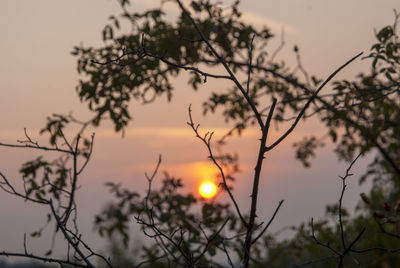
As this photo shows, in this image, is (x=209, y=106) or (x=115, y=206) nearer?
(x=115, y=206)

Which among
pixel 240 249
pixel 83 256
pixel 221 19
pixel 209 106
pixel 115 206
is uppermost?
pixel 221 19

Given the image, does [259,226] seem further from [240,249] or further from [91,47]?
[91,47]

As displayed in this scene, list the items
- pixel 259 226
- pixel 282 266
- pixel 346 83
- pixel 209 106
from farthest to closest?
pixel 282 266, pixel 209 106, pixel 346 83, pixel 259 226

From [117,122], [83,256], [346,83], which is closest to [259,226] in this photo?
[83,256]

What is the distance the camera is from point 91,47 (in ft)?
27.0

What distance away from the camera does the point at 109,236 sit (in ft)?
28.3

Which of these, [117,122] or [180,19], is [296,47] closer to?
[180,19]

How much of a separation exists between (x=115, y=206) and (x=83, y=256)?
526cm

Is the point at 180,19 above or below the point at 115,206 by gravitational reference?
above

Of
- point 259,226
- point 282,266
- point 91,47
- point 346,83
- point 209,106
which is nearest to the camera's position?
point 259,226

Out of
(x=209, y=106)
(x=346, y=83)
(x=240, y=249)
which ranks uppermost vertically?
(x=209, y=106)

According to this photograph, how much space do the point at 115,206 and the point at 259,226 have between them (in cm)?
562

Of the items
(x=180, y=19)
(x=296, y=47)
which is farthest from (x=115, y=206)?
(x=296, y=47)

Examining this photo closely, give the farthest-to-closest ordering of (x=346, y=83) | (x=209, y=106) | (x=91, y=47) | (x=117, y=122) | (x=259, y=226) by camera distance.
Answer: (x=209, y=106)
(x=91, y=47)
(x=117, y=122)
(x=346, y=83)
(x=259, y=226)
